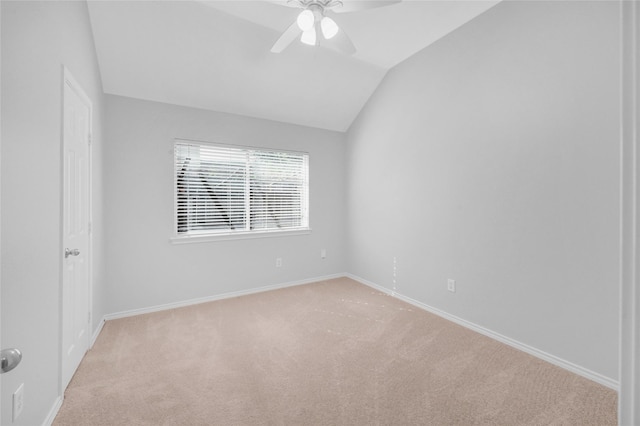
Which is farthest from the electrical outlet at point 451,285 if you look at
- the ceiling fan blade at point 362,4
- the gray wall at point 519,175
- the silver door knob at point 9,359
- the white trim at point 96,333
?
the white trim at point 96,333

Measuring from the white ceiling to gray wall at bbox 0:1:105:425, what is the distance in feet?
2.64

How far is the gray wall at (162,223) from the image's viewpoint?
128 inches

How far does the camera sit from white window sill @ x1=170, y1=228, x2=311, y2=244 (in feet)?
11.8

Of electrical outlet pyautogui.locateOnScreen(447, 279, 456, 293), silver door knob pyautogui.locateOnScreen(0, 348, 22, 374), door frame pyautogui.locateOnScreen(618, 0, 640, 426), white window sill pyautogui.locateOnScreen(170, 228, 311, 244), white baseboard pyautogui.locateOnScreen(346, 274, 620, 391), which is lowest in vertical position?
white baseboard pyautogui.locateOnScreen(346, 274, 620, 391)

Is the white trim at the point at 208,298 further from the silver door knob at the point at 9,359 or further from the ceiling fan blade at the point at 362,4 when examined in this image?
the ceiling fan blade at the point at 362,4

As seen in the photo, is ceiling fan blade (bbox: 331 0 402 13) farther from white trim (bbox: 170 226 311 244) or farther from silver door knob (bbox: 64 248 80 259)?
white trim (bbox: 170 226 311 244)

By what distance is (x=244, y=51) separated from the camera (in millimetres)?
3244

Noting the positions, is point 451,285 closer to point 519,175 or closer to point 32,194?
point 519,175

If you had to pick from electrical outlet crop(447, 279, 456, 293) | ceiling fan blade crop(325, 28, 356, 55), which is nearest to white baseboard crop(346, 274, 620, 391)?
electrical outlet crop(447, 279, 456, 293)

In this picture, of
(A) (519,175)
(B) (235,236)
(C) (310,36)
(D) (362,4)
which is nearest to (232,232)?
(B) (235,236)

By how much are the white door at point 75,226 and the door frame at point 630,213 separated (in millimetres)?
2597

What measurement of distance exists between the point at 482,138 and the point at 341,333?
230 cm

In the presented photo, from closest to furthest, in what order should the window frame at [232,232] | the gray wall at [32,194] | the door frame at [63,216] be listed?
the gray wall at [32,194] → the door frame at [63,216] → the window frame at [232,232]

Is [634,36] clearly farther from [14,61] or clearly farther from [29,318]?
[29,318]
